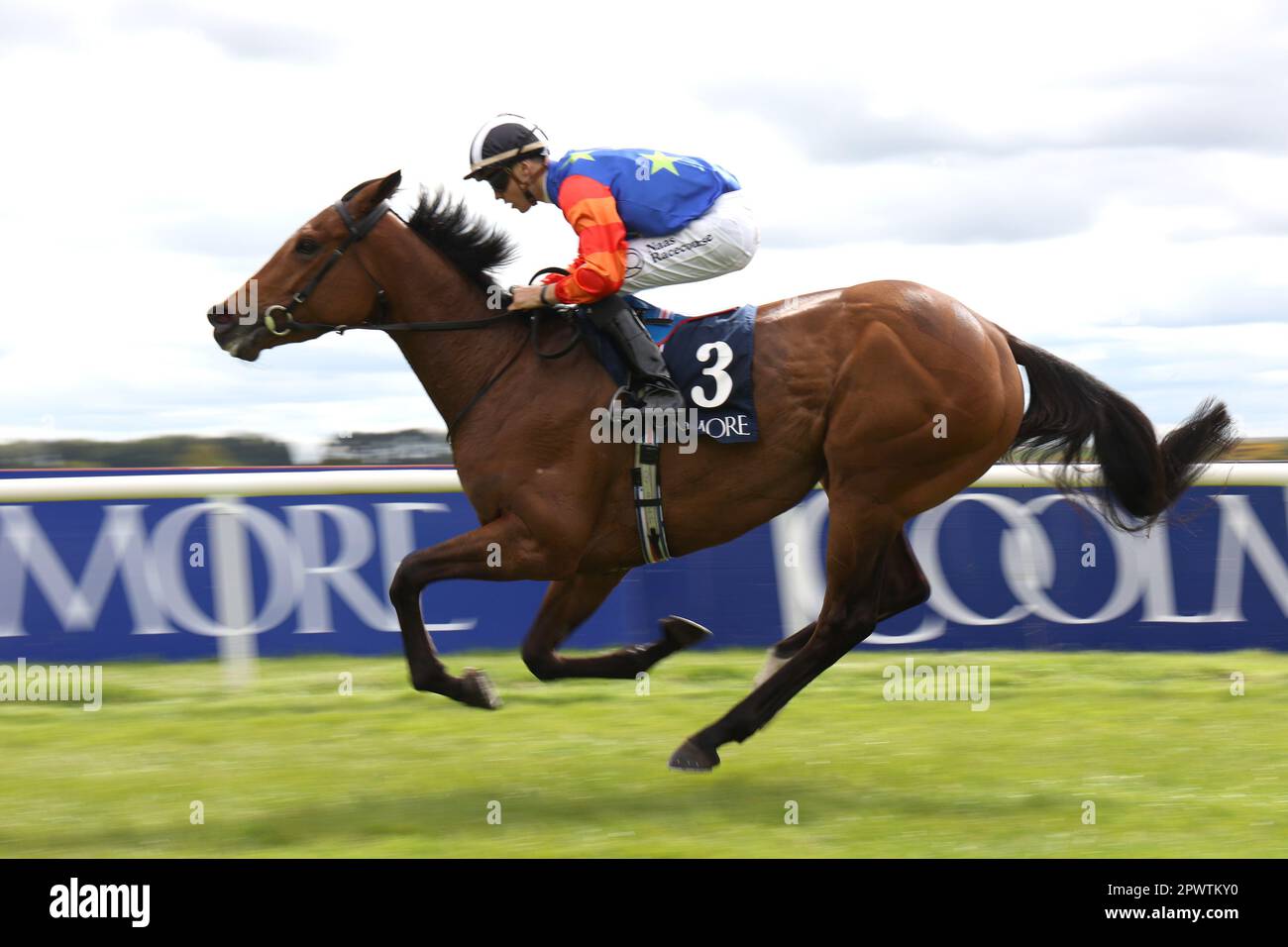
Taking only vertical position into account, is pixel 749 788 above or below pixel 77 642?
below

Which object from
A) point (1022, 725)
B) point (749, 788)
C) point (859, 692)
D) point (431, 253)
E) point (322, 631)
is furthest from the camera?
point (322, 631)

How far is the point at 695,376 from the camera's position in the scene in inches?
174

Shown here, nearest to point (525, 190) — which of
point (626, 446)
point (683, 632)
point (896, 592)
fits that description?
point (626, 446)

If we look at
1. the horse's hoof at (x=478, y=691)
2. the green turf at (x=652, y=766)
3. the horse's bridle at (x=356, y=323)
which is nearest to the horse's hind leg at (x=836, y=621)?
the green turf at (x=652, y=766)

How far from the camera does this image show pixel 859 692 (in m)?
6.05

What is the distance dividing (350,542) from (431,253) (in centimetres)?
224

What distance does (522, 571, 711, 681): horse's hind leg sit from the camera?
470 cm

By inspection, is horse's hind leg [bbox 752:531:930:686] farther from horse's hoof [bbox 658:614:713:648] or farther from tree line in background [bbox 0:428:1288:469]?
tree line in background [bbox 0:428:1288:469]

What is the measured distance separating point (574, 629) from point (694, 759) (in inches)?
24.3

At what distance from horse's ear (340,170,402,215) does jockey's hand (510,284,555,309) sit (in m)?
0.56

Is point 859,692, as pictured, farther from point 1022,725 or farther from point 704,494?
point 704,494

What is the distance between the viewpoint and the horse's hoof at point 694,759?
4.41 metres

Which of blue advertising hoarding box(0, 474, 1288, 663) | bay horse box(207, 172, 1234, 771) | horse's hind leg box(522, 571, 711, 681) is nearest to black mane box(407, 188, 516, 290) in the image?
bay horse box(207, 172, 1234, 771)

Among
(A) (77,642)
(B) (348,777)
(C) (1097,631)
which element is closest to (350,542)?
(A) (77,642)
